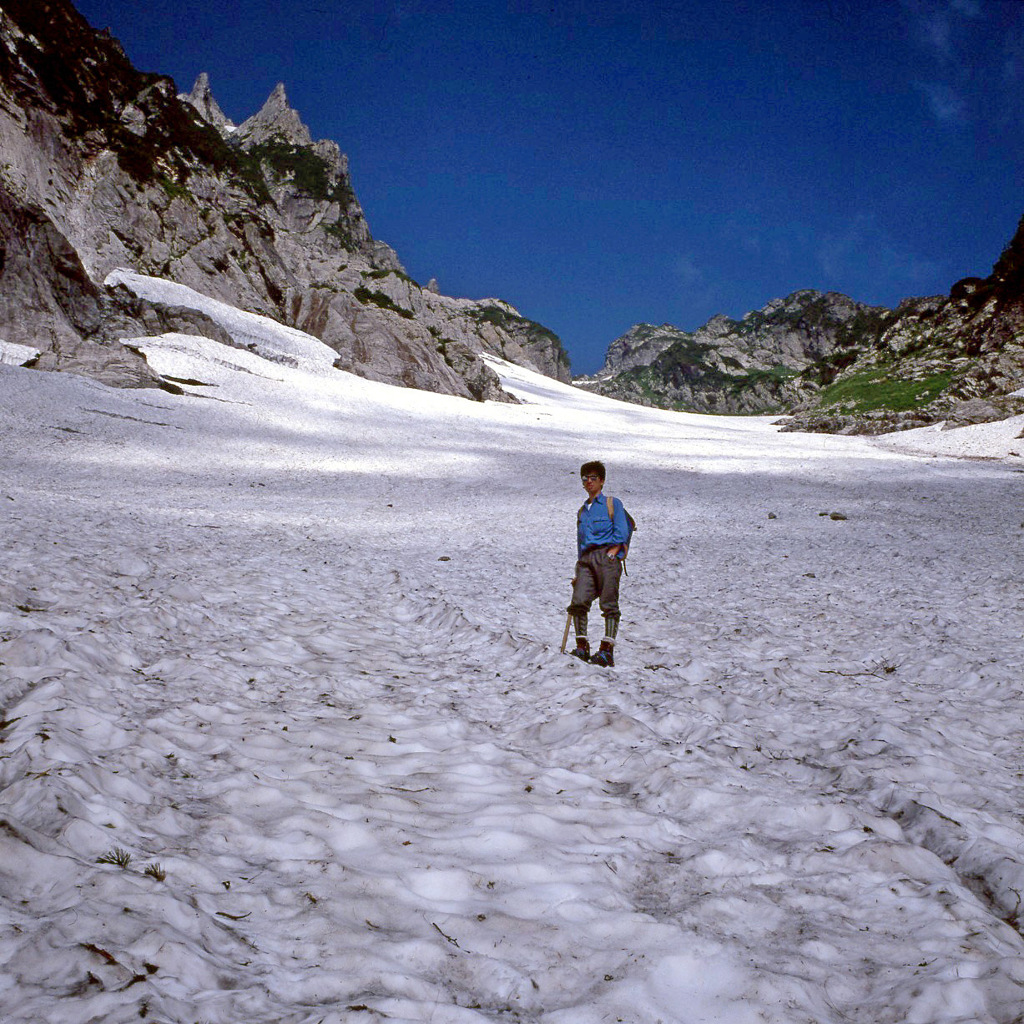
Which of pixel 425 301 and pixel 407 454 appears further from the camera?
pixel 425 301

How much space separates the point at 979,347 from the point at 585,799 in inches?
2956

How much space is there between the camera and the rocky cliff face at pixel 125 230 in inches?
1512

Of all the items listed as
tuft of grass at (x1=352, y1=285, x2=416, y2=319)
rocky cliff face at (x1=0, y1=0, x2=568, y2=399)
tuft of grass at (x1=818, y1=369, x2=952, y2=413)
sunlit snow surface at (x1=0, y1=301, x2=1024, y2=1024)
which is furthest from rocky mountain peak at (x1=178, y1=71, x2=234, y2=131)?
sunlit snow surface at (x1=0, y1=301, x2=1024, y2=1024)

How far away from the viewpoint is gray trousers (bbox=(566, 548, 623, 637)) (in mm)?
8742

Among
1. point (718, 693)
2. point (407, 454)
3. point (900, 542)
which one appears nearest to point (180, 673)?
point (718, 693)

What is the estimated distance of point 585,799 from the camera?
477 centimetres

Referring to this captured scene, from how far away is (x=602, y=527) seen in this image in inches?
348

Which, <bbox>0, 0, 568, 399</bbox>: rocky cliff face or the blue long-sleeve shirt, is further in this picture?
<bbox>0, 0, 568, 399</bbox>: rocky cliff face

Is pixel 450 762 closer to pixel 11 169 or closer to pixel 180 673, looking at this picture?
pixel 180 673

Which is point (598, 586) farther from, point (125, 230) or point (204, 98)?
point (204, 98)

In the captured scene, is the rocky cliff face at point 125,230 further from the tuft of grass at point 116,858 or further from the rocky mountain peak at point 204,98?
the rocky mountain peak at point 204,98

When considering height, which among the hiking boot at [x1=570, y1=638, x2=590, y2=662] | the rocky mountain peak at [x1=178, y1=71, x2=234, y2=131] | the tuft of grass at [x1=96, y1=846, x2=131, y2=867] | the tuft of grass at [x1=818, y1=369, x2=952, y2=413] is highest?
the rocky mountain peak at [x1=178, y1=71, x2=234, y2=131]

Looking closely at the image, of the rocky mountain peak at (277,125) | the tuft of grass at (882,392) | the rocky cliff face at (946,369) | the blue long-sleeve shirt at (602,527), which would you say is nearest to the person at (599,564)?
the blue long-sleeve shirt at (602,527)

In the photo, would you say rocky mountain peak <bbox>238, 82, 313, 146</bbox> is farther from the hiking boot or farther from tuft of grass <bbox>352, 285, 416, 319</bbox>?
the hiking boot
